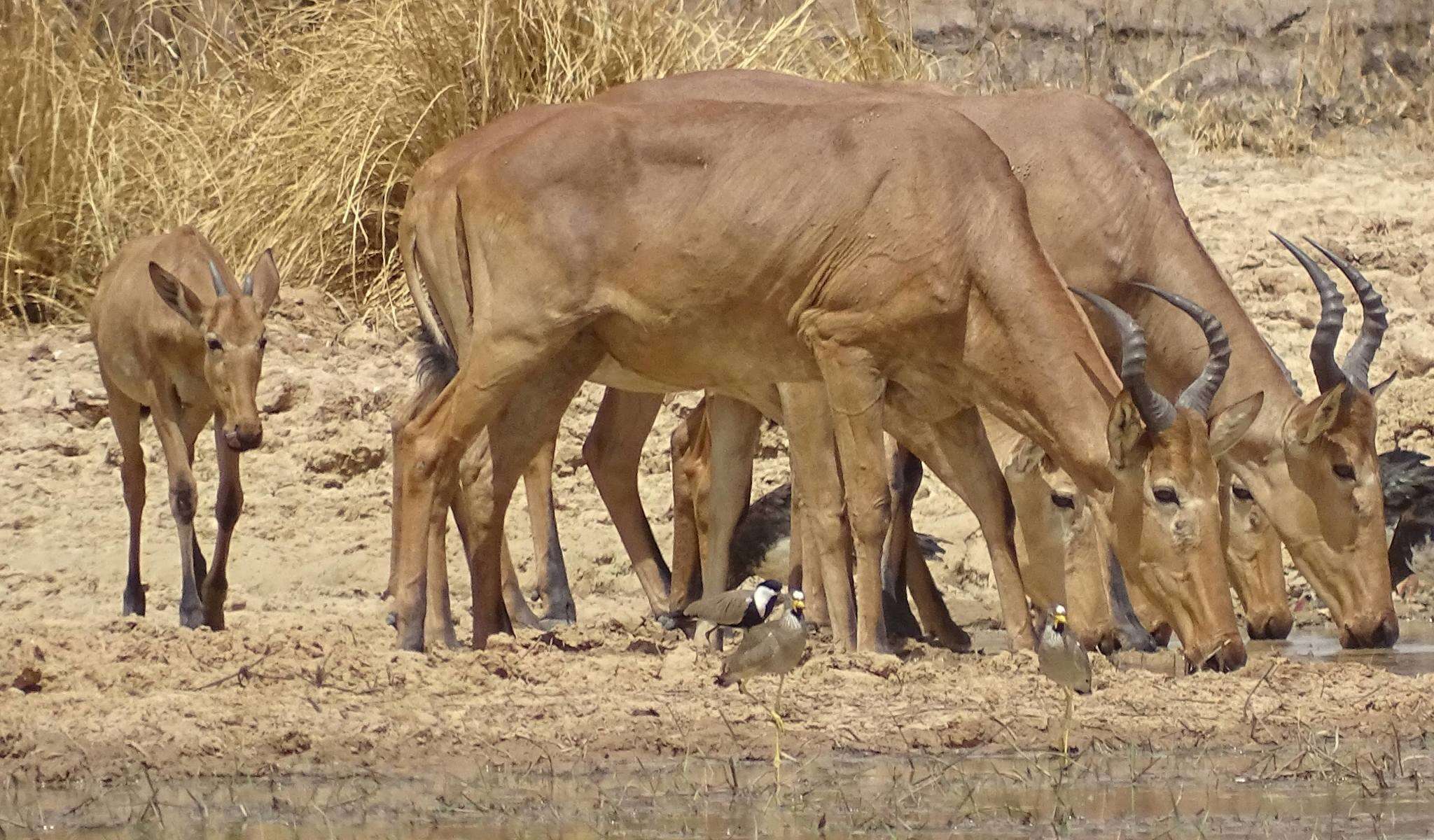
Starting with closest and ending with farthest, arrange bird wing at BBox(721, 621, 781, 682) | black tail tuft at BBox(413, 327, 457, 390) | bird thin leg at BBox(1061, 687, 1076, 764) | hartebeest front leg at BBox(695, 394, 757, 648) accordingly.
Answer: bird thin leg at BBox(1061, 687, 1076, 764) → bird wing at BBox(721, 621, 781, 682) → black tail tuft at BBox(413, 327, 457, 390) → hartebeest front leg at BBox(695, 394, 757, 648)

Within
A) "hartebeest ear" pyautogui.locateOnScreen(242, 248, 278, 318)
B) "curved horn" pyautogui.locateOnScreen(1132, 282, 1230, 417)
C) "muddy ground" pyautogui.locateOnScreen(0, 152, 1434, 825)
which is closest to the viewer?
"muddy ground" pyautogui.locateOnScreen(0, 152, 1434, 825)

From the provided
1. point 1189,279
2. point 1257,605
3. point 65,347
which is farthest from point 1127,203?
point 65,347

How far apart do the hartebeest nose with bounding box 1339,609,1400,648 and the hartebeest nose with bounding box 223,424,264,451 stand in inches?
180

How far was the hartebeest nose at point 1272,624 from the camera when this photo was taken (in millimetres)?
9727

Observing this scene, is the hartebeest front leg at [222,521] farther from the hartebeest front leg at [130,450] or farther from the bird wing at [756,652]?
the bird wing at [756,652]

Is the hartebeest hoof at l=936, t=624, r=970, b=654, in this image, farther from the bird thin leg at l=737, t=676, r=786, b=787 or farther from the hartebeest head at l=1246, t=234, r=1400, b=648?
the bird thin leg at l=737, t=676, r=786, b=787

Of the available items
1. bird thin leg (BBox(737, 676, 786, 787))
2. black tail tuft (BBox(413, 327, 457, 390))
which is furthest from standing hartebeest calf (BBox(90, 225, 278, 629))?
bird thin leg (BBox(737, 676, 786, 787))

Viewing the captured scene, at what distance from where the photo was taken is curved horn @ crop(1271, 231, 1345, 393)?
31.9 feet

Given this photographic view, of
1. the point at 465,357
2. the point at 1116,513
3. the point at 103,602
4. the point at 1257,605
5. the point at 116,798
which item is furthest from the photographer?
the point at 103,602

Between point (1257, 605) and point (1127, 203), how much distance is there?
175cm

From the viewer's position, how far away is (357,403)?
13172 mm

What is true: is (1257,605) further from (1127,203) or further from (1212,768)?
(1212,768)

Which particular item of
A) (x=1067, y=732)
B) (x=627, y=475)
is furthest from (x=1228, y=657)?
(x=627, y=475)

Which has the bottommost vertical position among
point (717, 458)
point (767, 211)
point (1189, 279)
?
point (717, 458)
